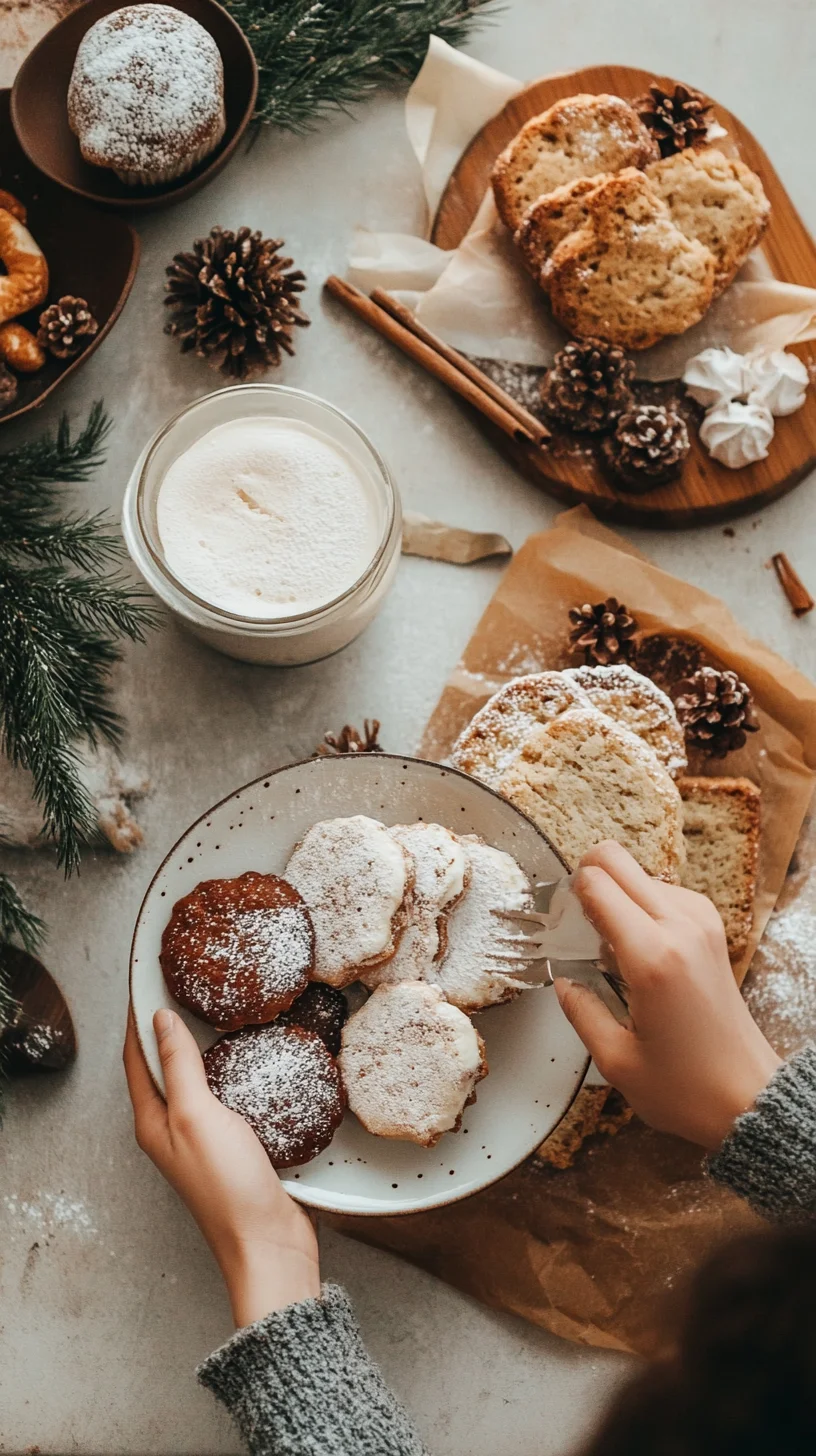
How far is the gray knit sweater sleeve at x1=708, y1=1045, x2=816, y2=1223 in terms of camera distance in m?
1.24

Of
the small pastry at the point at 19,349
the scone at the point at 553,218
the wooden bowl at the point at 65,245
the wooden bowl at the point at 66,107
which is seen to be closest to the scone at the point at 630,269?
the scone at the point at 553,218

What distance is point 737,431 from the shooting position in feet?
5.25

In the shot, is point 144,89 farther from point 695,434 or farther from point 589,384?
point 695,434

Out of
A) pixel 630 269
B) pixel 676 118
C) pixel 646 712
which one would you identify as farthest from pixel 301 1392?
pixel 676 118

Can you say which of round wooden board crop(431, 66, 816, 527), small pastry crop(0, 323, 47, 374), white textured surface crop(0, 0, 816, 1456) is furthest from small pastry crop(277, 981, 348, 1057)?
small pastry crop(0, 323, 47, 374)

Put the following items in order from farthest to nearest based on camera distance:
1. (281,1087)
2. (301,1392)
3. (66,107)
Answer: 1. (66,107)
2. (281,1087)
3. (301,1392)

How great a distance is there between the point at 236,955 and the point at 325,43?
1.24m

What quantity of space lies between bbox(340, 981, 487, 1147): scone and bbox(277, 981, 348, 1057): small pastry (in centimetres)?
4

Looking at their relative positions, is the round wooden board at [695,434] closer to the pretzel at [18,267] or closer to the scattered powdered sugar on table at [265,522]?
the scattered powdered sugar on table at [265,522]

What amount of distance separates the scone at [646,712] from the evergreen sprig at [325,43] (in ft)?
2.99

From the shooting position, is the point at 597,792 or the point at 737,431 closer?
the point at 597,792

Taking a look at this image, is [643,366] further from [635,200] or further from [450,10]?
[450,10]

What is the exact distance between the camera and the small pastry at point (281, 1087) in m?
1.31

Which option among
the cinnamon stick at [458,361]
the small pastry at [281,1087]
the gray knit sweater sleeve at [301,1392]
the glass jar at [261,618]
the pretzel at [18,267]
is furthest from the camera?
the cinnamon stick at [458,361]
